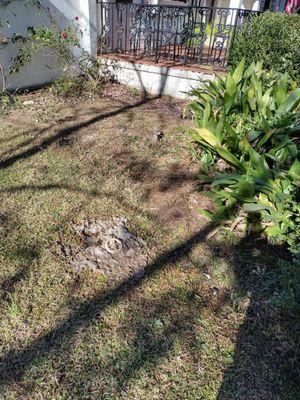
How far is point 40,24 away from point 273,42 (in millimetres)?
3899

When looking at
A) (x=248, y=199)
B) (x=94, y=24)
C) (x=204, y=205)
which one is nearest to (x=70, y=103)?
(x=94, y=24)

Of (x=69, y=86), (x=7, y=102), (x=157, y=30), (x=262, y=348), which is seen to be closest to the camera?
(x=262, y=348)

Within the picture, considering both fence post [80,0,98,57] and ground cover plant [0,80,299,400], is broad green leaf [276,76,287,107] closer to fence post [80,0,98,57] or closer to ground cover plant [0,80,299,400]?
ground cover plant [0,80,299,400]

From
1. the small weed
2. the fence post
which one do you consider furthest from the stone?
the fence post

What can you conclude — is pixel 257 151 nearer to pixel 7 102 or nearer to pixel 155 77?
pixel 155 77

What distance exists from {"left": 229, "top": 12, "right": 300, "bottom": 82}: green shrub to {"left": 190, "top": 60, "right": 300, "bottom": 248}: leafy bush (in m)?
1.38

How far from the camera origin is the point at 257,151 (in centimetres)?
276

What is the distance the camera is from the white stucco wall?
5.18m

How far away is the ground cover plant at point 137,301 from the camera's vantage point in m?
1.66

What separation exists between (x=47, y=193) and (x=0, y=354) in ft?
5.33

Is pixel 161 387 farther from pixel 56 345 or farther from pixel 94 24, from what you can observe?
pixel 94 24

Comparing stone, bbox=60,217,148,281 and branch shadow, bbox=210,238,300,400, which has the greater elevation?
branch shadow, bbox=210,238,300,400

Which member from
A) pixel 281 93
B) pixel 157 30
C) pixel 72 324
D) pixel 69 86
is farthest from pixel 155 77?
pixel 72 324

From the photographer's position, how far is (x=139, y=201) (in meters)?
3.02
